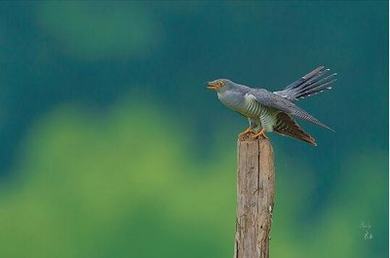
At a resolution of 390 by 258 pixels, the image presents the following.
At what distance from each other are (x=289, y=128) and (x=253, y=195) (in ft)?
1.30

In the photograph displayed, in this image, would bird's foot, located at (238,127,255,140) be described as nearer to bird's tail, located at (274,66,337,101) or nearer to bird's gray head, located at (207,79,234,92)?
bird's gray head, located at (207,79,234,92)

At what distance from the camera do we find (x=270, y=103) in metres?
4.04

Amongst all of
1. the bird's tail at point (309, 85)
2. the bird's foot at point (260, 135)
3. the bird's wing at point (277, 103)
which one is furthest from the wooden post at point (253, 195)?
the bird's tail at point (309, 85)

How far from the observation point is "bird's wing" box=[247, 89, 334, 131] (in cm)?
402

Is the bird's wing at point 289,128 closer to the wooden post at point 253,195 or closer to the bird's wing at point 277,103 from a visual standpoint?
the bird's wing at point 277,103

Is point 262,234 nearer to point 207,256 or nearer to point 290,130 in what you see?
point 290,130

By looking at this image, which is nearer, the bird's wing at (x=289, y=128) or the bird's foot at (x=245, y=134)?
the bird's foot at (x=245, y=134)

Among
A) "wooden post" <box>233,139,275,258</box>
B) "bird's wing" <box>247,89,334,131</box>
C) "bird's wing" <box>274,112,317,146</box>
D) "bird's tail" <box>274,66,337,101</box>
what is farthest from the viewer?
"bird's tail" <box>274,66,337,101</box>

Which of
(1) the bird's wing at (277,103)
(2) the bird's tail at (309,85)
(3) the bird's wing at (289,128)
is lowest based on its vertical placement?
(3) the bird's wing at (289,128)

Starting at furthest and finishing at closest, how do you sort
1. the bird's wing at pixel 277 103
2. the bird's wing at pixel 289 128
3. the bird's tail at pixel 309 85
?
the bird's tail at pixel 309 85, the bird's wing at pixel 289 128, the bird's wing at pixel 277 103

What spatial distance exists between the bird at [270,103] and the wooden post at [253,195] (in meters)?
0.08

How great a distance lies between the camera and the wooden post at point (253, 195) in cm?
392

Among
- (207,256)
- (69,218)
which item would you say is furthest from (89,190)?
(207,256)

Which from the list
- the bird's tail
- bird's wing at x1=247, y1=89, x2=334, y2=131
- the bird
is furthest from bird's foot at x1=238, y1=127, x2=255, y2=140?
the bird's tail
